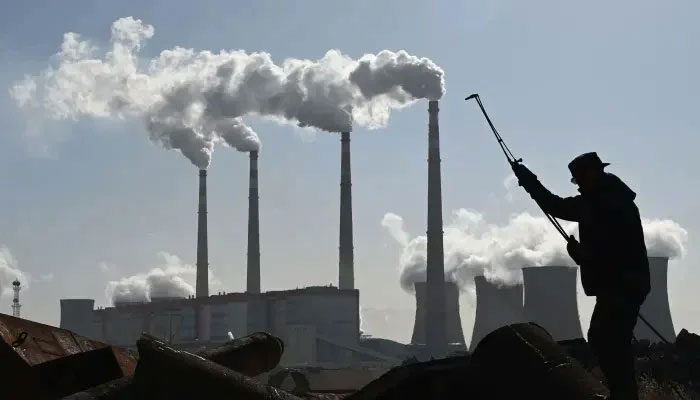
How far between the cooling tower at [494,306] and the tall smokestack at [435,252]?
138 inches

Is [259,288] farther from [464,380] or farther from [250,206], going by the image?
[464,380]

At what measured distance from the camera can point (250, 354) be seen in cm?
476

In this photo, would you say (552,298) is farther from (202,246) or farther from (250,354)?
(250,354)

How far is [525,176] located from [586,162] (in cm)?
46

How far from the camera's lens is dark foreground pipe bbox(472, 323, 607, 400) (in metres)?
3.43

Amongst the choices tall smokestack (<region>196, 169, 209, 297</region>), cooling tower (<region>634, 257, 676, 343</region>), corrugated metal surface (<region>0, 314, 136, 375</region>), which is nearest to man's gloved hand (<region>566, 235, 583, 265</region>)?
corrugated metal surface (<region>0, 314, 136, 375</region>)

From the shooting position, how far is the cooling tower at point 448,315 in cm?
8381

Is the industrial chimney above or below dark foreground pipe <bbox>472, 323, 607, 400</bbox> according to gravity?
above

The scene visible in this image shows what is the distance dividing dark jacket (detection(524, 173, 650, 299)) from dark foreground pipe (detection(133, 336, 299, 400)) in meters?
1.31

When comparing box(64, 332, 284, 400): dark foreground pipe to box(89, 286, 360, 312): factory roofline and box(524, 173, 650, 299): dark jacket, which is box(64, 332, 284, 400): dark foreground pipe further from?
box(89, 286, 360, 312): factory roofline

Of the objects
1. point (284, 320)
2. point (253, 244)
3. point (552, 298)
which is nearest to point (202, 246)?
point (253, 244)

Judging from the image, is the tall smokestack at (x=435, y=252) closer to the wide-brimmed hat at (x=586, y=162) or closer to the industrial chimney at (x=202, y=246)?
the industrial chimney at (x=202, y=246)

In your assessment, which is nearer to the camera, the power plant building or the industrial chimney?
the power plant building

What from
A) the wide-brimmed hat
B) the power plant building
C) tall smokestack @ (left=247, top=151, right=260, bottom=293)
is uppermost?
tall smokestack @ (left=247, top=151, right=260, bottom=293)
